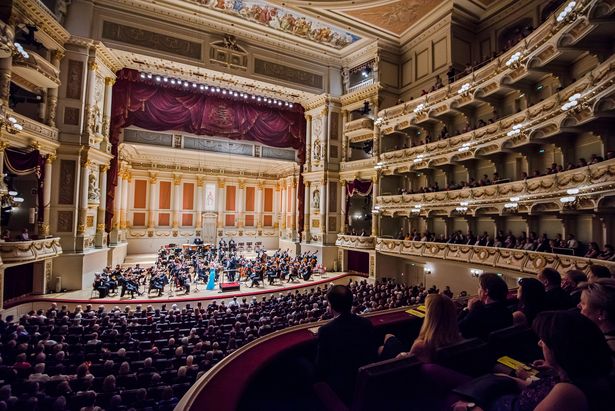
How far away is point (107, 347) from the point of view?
7754mm

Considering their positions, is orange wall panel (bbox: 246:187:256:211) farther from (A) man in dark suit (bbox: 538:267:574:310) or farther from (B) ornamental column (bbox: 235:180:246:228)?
(A) man in dark suit (bbox: 538:267:574:310)

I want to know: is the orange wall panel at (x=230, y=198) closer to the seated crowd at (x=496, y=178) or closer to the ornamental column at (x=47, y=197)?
the ornamental column at (x=47, y=197)

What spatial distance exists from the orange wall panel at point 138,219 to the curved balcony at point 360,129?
19697 mm

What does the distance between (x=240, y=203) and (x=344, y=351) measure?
30.7 meters

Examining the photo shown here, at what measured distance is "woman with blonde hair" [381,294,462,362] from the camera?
2.41 m

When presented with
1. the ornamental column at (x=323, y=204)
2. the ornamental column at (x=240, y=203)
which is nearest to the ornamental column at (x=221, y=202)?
the ornamental column at (x=240, y=203)

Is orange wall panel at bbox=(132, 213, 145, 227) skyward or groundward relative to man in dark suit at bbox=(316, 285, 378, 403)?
skyward

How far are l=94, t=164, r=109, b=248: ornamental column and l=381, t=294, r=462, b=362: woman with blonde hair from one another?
19272 mm

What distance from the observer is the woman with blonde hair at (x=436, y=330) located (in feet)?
7.89

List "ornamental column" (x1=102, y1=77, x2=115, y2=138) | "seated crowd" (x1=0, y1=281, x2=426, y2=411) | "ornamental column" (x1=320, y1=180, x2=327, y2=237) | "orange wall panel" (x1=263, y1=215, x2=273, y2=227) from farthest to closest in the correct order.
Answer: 1. "orange wall panel" (x1=263, y1=215, x2=273, y2=227)
2. "ornamental column" (x1=320, y1=180, x2=327, y2=237)
3. "ornamental column" (x1=102, y1=77, x2=115, y2=138)
4. "seated crowd" (x1=0, y1=281, x2=426, y2=411)

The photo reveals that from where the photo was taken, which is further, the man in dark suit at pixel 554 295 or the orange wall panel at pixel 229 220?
the orange wall panel at pixel 229 220

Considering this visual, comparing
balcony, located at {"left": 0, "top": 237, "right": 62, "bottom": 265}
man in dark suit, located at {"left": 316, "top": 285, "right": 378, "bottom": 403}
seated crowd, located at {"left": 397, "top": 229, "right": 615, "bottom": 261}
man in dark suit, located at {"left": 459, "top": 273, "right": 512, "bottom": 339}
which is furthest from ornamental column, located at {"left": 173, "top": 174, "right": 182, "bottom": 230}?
man in dark suit, located at {"left": 459, "top": 273, "right": 512, "bottom": 339}

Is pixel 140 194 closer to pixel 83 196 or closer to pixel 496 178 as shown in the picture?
pixel 83 196

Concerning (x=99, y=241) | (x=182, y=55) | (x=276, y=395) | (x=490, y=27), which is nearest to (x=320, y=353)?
(x=276, y=395)
